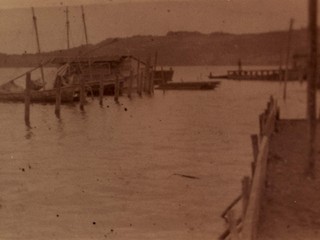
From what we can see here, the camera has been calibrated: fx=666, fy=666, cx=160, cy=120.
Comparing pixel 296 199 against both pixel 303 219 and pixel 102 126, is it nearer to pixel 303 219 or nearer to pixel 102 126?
pixel 303 219

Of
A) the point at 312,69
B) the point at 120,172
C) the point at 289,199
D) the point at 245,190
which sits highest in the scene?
the point at 312,69

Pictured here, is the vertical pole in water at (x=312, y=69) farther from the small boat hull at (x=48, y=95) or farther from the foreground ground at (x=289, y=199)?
the small boat hull at (x=48, y=95)

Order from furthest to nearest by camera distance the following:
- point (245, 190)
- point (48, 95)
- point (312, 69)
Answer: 1. point (48, 95)
2. point (312, 69)
3. point (245, 190)

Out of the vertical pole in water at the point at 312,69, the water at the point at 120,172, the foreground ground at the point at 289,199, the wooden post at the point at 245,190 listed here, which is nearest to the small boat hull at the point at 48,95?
the water at the point at 120,172

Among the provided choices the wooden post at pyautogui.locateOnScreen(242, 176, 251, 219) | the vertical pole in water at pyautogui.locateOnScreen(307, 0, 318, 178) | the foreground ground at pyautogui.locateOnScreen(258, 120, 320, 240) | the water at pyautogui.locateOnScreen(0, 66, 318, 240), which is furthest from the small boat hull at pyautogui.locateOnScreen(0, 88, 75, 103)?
the wooden post at pyautogui.locateOnScreen(242, 176, 251, 219)

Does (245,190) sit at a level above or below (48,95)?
above

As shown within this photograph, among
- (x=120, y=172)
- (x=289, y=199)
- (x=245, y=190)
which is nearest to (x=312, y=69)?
(x=289, y=199)

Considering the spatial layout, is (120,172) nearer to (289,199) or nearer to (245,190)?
(289,199)
